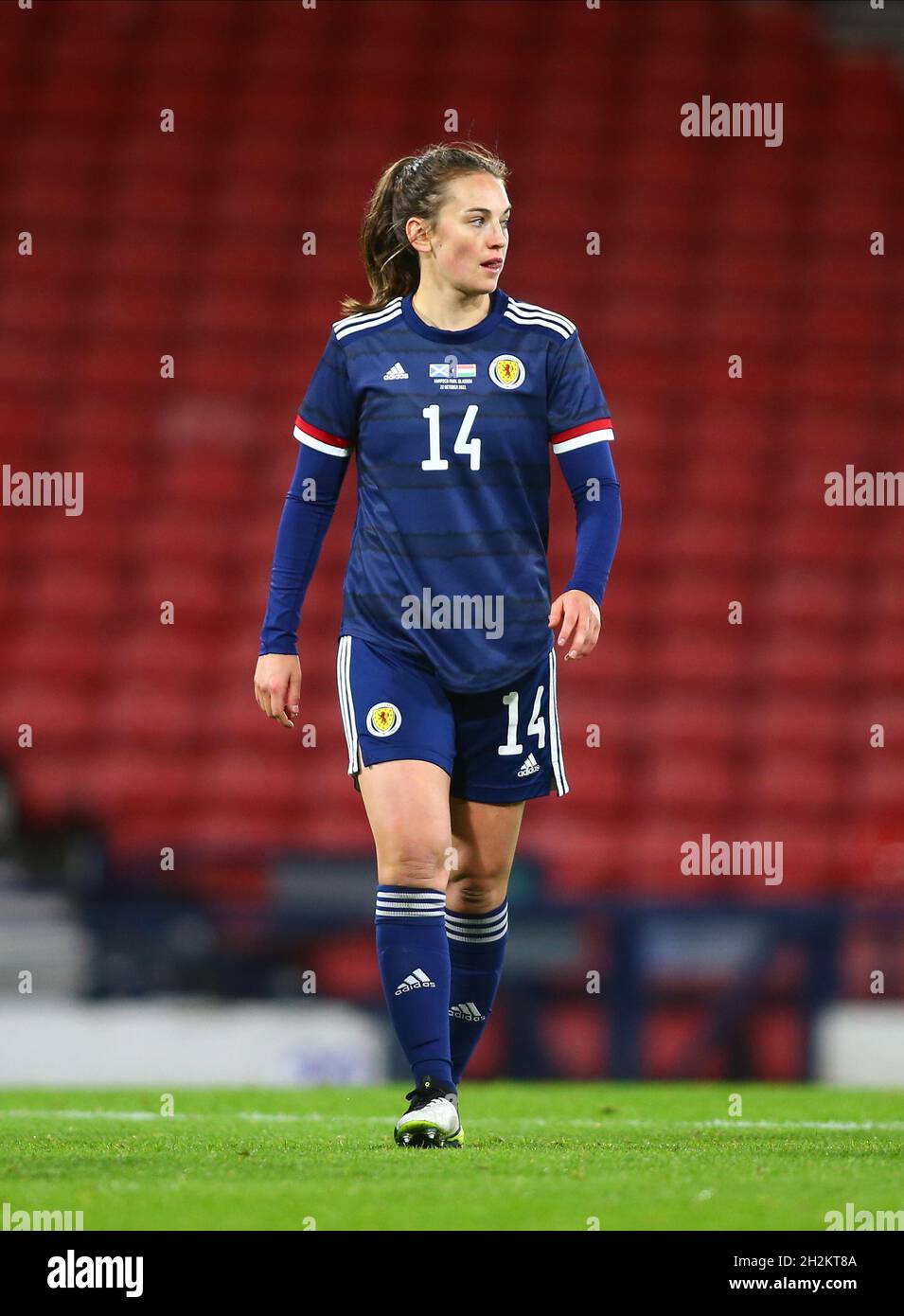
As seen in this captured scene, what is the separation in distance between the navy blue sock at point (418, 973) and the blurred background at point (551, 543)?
3369 mm

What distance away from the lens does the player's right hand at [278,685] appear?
373 centimetres

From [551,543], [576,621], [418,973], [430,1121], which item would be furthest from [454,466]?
[551,543]

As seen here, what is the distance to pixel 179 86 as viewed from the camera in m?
11.1

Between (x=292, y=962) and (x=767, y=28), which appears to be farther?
(x=767, y=28)

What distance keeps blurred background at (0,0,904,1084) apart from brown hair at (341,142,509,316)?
3.44 meters

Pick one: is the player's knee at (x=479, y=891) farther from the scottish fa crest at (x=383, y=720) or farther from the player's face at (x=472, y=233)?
the player's face at (x=472, y=233)

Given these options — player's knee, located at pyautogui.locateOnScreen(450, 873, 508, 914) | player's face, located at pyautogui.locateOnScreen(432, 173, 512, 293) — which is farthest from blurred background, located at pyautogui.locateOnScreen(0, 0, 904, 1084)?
player's face, located at pyautogui.locateOnScreen(432, 173, 512, 293)

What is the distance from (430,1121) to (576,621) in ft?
3.00

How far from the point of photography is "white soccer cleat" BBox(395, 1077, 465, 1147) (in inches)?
135

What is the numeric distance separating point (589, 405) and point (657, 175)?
7.74m

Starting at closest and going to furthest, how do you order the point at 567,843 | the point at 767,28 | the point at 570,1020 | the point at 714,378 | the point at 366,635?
the point at 366,635 → the point at 570,1020 → the point at 567,843 → the point at 714,378 → the point at 767,28
